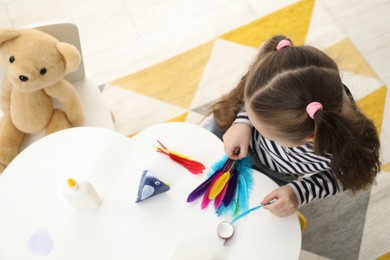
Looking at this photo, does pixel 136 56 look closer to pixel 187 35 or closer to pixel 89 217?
pixel 187 35

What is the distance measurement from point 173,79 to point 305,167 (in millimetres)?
919

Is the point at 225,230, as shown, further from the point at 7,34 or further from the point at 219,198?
the point at 7,34

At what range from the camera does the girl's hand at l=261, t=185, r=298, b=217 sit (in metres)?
0.97

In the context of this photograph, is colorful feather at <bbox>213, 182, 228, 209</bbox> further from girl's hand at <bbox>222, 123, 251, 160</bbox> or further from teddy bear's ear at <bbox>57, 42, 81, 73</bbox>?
teddy bear's ear at <bbox>57, 42, 81, 73</bbox>

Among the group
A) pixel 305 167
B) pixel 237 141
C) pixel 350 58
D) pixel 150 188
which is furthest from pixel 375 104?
pixel 150 188

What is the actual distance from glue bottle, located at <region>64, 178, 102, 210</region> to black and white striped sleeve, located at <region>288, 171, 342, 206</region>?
51 centimetres

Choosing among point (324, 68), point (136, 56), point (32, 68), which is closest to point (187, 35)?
point (136, 56)

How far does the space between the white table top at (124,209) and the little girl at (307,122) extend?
8 cm

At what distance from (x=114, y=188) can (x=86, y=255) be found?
0.60ft

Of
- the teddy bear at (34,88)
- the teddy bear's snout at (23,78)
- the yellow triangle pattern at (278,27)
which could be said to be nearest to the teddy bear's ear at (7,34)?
the teddy bear at (34,88)

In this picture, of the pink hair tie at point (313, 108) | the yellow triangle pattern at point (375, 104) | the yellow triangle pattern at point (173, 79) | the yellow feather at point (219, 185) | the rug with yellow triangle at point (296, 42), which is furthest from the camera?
the yellow triangle pattern at point (173, 79)

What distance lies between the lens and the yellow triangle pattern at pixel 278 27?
193 cm

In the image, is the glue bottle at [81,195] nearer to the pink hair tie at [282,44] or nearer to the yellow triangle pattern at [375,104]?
the pink hair tie at [282,44]

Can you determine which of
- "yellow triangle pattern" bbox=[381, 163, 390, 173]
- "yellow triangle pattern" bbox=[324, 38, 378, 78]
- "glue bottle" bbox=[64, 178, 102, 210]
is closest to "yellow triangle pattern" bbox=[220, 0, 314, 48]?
"yellow triangle pattern" bbox=[324, 38, 378, 78]
